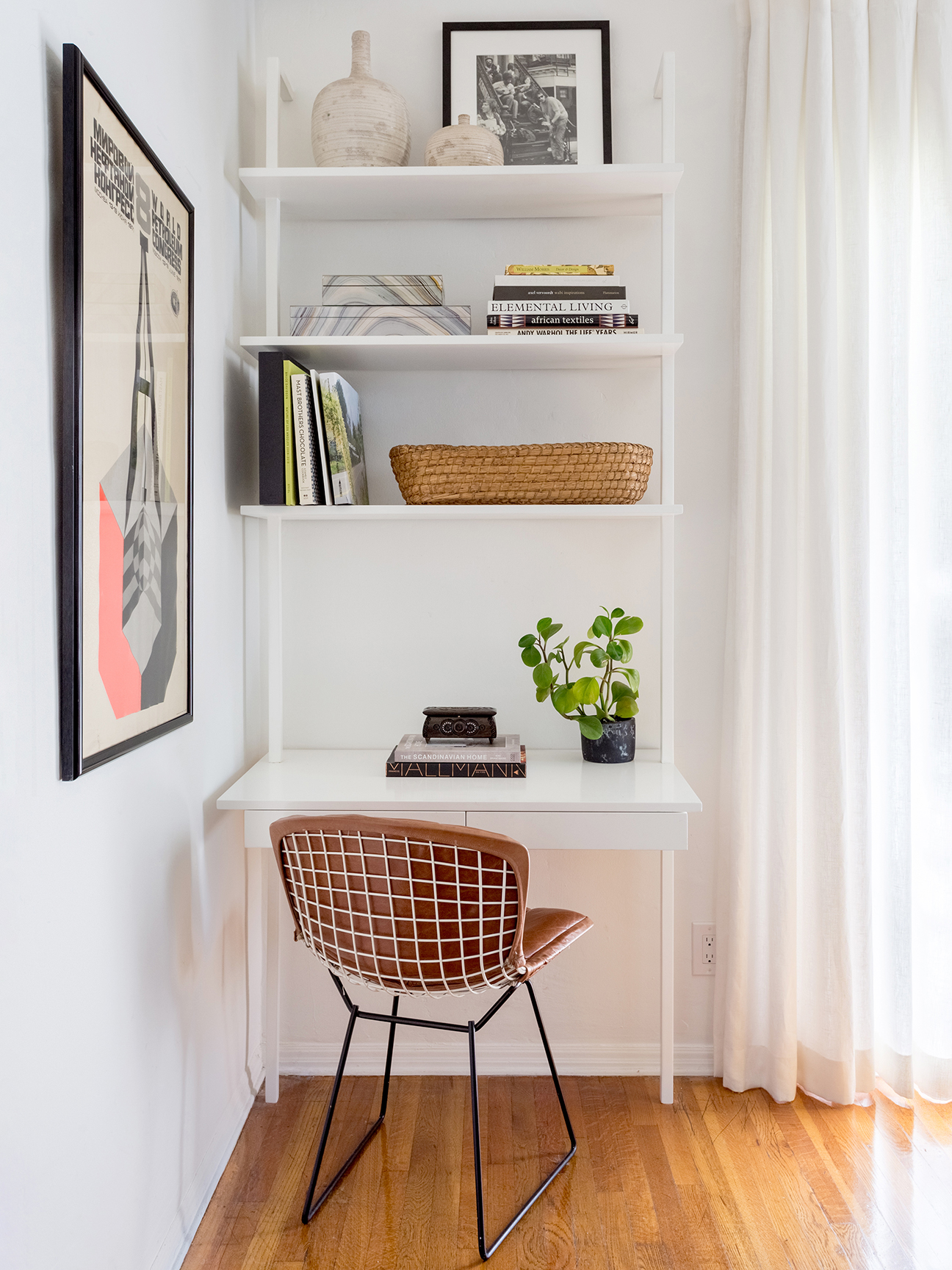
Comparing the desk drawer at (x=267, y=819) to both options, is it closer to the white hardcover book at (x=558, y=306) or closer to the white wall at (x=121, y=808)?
the white wall at (x=121, y=808)

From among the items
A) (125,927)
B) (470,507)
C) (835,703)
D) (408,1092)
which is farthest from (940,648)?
(125,927)

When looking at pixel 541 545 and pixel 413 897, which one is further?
pixel 541 545

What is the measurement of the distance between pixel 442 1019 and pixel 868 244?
6.70 feet

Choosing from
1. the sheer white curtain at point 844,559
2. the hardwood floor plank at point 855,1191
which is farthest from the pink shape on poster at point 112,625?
the hardwood floor plank at point 855,1191

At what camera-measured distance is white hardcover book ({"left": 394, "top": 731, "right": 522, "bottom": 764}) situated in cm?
194

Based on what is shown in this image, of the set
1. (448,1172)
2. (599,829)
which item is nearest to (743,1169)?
(448,1172)

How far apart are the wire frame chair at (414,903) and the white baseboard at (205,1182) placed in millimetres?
496

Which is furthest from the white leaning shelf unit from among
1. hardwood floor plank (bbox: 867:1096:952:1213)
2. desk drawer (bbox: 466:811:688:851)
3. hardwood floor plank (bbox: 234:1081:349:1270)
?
hardwood floor plank (bbox: 867:1096:952:1213)

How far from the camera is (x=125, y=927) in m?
1.38

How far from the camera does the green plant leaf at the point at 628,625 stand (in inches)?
77.4

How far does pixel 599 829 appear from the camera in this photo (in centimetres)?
177

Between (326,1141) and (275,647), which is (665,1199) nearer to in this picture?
(326,1141)

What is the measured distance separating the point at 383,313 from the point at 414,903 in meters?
1.22

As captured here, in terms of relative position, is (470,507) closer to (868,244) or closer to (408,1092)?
(868,244)
